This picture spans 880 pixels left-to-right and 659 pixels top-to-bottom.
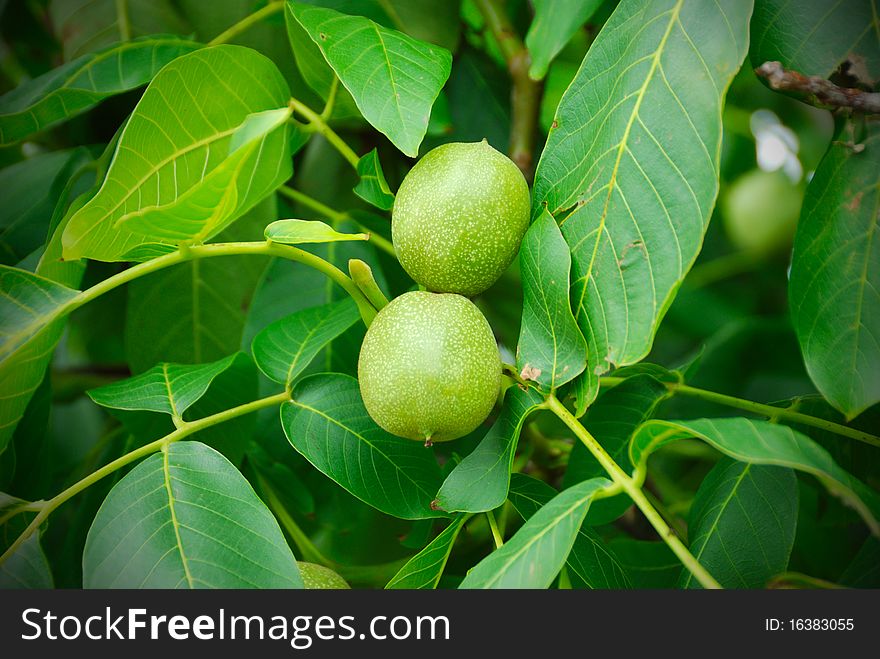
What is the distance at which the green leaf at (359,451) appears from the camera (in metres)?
0.62

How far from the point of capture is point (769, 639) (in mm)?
501

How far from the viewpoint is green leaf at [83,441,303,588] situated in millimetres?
520

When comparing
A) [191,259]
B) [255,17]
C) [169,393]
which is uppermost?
[255,17]

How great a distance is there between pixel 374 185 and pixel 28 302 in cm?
29

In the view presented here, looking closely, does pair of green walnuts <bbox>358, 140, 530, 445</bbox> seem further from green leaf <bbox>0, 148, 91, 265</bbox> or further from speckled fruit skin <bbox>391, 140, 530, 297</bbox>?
green leaf <bbox>0, 148, 91, 265</bbox>

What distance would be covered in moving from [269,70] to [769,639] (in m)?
0.59

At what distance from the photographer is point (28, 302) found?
602mm

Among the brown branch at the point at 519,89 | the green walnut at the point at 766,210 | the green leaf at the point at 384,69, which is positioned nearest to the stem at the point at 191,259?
Result: the green leaf at the point at 384,69

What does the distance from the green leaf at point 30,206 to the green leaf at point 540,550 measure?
1.92 feet

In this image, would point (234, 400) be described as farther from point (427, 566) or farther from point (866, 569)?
point (866, 569)

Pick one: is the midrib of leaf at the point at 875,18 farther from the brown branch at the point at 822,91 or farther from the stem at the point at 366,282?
the stem at the point at 366,282

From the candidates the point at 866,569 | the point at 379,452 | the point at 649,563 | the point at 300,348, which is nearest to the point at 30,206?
the point at 300,348

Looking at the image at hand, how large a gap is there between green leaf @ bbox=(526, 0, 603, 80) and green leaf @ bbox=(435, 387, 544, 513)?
284 mm

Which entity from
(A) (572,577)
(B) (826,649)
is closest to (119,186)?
(A) (572,577)
